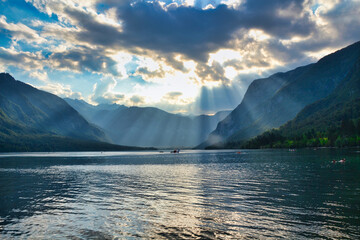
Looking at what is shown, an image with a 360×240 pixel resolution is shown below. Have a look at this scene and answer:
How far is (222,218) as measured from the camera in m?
30.4

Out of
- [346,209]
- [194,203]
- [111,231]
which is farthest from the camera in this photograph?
[194,203]

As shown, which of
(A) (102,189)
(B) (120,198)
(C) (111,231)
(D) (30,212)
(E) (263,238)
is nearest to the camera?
(E) (263,238)

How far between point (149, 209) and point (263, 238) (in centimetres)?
1710

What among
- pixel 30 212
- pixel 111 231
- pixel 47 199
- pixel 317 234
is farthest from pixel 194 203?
pixel 47 199

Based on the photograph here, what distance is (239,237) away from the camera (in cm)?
2391

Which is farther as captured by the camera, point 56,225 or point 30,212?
point 30,212

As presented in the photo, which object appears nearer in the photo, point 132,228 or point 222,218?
point 132,228

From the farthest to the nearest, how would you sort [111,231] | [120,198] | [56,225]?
[120,198], [56,225], [111,231]

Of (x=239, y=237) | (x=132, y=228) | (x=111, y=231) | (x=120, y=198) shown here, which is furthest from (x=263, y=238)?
(x=120, y=198)

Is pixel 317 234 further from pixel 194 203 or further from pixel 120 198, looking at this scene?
pixel 120 198

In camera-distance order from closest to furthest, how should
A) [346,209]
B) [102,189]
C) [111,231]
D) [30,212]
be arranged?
1. [111,231]
2. [346,209]
3. [30,212]
4. [102,189]

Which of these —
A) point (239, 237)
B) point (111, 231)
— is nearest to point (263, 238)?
point (239, 237)

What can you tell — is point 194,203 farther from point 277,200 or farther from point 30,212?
point 30,212

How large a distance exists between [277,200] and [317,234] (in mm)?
15467
